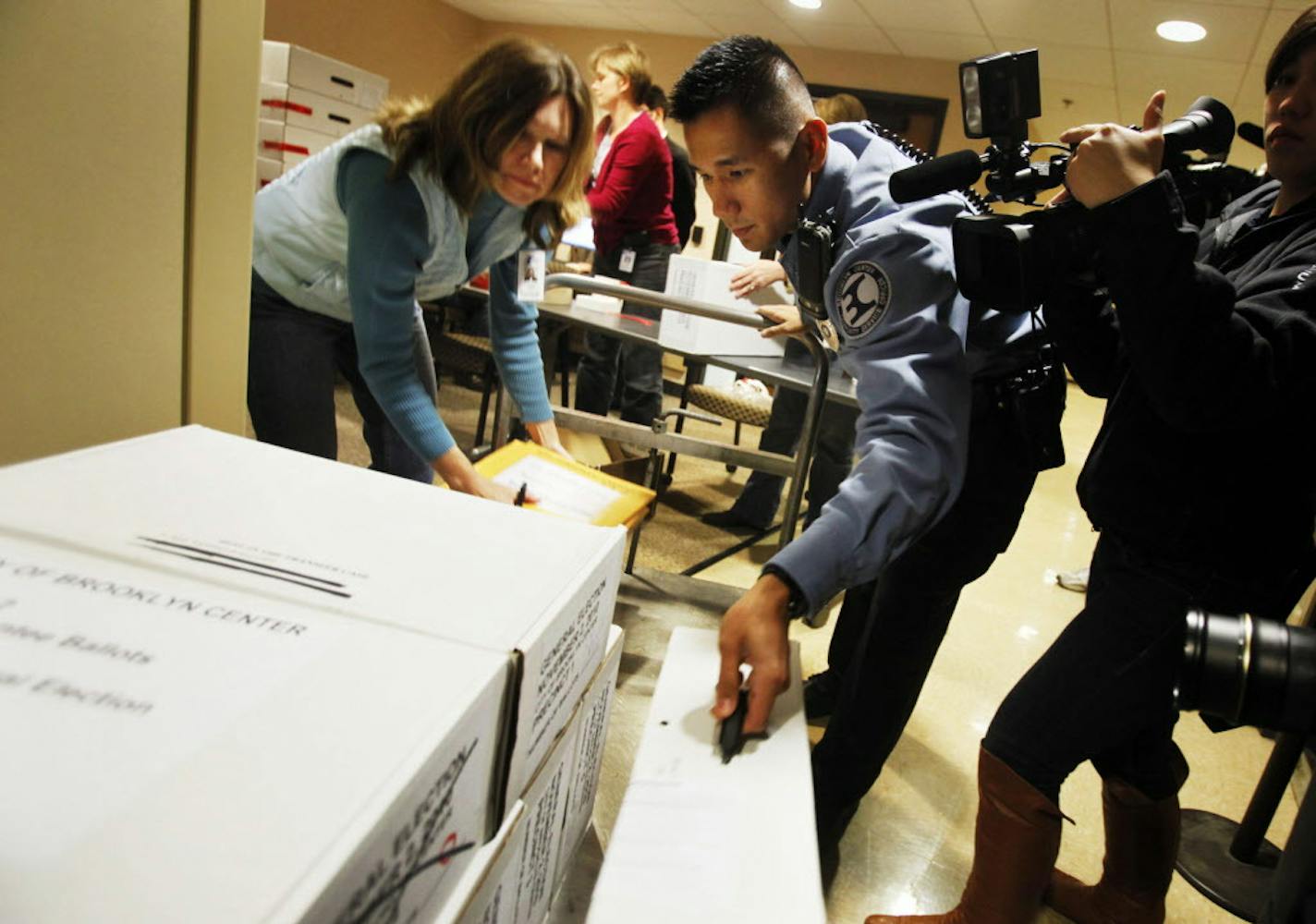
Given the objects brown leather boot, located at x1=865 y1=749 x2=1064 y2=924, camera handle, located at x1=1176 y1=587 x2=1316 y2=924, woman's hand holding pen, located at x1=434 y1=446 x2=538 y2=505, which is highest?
woman's hand holding pen, located at x1=434 y1=446 x2=538 y2=505

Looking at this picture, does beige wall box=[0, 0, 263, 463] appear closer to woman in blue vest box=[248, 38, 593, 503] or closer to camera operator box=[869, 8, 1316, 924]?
woman in blue vest box=[248, 38, 593, 503]

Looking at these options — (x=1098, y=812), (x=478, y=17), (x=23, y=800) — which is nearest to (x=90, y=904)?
(x=23, y=800)

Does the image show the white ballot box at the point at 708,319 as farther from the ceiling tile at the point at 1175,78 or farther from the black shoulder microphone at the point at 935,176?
the ceiling tile at the point at 1175,78

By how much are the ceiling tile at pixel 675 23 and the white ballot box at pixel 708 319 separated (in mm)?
4387

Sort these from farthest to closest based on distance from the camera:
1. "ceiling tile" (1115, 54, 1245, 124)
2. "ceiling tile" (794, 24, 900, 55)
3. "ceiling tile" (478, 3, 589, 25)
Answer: "ceiling tile" (478, 3, 589, 25) < "ceiling tile" (794, 24, 900, 55) < "ceiling tile" (1115, 54, 1245, 124)

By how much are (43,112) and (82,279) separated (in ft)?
0.40

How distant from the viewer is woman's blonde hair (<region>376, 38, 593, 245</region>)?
129cm

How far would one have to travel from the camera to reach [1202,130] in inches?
38.4

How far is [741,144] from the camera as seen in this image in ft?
3.60

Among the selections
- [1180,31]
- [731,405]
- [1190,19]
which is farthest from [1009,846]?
[1180,31]

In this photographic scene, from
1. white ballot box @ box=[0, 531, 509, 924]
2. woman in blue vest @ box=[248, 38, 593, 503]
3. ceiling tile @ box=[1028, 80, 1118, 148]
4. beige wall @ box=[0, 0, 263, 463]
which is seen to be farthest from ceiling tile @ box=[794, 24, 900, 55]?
white ballot box @ box=[0, 531, 509, 924]

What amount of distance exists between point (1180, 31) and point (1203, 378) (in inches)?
185

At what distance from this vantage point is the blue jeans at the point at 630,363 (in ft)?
10.9

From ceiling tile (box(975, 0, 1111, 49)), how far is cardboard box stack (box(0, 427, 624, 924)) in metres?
4.90
